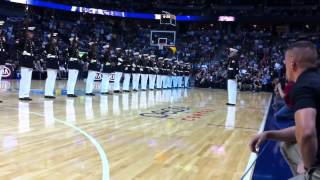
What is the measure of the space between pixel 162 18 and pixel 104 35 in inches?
262

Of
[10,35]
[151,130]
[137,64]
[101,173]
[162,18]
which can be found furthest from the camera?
[162,18]

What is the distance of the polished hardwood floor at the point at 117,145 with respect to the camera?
16.0 feet

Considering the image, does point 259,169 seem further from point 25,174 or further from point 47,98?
point 47,98

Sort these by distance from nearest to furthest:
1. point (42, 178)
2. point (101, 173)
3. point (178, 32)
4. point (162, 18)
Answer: point (42, 178)
point (101, 173)
point (162, 18)
point (178, 32)

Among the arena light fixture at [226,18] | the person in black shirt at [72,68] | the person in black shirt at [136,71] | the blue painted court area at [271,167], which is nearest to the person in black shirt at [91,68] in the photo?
the person in black shirt at [72,68]

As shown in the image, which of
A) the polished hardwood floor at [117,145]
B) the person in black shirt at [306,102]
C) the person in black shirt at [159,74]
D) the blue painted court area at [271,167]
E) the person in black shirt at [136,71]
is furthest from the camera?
the person in black shirt at [159,74]

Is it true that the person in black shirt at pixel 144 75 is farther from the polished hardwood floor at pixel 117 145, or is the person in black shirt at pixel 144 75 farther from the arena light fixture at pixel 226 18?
the arena light fixture at pixel 226 18

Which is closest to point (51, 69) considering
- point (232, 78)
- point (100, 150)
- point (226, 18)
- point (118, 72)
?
point (118, 72)

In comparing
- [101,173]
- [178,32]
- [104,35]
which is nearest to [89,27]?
[104,35]

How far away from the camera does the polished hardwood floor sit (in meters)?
4.88

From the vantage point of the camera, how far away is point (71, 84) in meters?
14.6

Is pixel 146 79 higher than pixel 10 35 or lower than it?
lower

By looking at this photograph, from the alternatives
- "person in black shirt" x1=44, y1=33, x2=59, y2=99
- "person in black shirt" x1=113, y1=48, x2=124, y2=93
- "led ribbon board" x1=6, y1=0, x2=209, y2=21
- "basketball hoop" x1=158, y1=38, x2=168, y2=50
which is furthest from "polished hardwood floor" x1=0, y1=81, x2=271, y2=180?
"led ribbon board" x1=6, y1=0, x2=209, y2=21

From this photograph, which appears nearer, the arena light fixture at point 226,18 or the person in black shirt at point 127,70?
the person in black shirt at point 127,70
